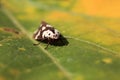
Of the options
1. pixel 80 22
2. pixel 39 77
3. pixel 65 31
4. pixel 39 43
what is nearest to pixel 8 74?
pixel 39 77

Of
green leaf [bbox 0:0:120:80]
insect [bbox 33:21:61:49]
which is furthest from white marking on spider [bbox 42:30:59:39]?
green leaf [bbox 0:0:120:80]

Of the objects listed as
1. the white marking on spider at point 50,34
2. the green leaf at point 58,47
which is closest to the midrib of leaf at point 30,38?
the green leaf at point 58,47

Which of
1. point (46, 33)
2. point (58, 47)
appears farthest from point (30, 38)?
point (58, 47)

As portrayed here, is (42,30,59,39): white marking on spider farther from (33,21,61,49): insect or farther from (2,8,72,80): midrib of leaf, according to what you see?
(2,8,72,80): midrib of leaf

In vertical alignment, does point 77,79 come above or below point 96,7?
below

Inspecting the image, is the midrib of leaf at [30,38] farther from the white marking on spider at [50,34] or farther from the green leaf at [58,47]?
the white marking on spider at [50,34]

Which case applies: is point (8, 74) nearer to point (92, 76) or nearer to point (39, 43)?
point (92, 76)
